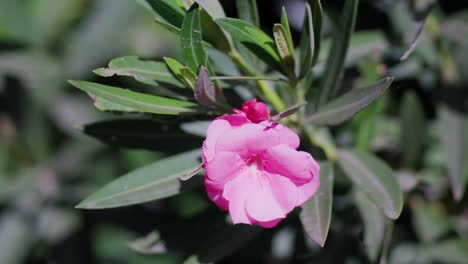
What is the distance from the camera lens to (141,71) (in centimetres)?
102

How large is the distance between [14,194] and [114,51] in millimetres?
564

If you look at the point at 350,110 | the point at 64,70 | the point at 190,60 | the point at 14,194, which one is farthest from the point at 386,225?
the point at 64,70

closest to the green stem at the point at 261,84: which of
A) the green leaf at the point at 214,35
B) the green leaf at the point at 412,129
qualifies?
the green leaf at the point at 214,35

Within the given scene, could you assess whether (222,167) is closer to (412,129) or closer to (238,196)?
(238,196)

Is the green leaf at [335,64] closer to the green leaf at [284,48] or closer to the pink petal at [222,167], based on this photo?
the green leaf at [284,48]

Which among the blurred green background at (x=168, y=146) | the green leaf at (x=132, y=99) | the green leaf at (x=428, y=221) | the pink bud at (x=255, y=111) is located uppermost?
the green leaf at (x=132, y=99)

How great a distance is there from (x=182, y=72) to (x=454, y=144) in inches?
29.1

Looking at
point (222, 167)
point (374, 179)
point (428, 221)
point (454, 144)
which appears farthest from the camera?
point (428, 221)

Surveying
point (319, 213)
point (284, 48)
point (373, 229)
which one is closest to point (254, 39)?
point (284, 48)

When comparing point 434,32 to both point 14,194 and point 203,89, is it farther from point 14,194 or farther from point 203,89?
point 14,194

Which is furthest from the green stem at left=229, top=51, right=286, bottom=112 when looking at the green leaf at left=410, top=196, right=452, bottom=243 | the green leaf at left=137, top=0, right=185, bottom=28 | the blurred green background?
the green leaf at left=410, top=196, right=452, bottom=243

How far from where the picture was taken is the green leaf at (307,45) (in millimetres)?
985

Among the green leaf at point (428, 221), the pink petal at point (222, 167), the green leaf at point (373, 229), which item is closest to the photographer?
the pink petal at point (222, 167)

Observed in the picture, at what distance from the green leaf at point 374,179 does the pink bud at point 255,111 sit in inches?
11.2
